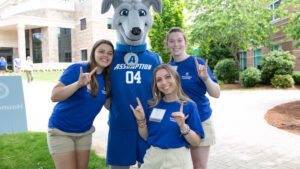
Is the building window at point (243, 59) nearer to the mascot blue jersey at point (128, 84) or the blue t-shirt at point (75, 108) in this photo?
Result: the mascot blue jersey at point (128, 84)

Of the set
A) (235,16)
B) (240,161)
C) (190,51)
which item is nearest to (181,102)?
(240,161)

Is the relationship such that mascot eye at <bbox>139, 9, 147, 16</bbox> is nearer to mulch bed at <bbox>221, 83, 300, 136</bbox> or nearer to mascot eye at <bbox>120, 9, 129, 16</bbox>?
mascot eye at <bbox>120, 9, 129, 16</bbox>

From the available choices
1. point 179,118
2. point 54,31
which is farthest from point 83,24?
point 179,118

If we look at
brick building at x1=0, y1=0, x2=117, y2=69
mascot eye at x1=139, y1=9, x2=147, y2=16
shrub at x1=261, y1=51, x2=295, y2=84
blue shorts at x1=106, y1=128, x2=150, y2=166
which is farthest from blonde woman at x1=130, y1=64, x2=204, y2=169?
brick building at x1=0, y1=0, x2=117, y2=69

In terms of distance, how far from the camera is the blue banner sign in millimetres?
7453

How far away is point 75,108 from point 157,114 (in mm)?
863

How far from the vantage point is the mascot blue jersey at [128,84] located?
3.40 m

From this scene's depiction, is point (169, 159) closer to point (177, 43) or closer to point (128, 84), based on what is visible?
point (128, 84)

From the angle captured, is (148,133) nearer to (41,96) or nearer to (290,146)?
(290,146)

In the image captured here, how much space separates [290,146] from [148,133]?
4.89 m

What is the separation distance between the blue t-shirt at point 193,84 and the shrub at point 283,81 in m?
16.7

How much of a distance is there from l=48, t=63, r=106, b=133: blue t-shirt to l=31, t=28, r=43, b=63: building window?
138ft

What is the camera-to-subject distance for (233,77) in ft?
74.5

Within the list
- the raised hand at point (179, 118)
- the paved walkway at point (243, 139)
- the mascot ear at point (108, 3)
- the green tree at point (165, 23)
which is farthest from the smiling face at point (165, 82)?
the green tree at point (165, 23)
